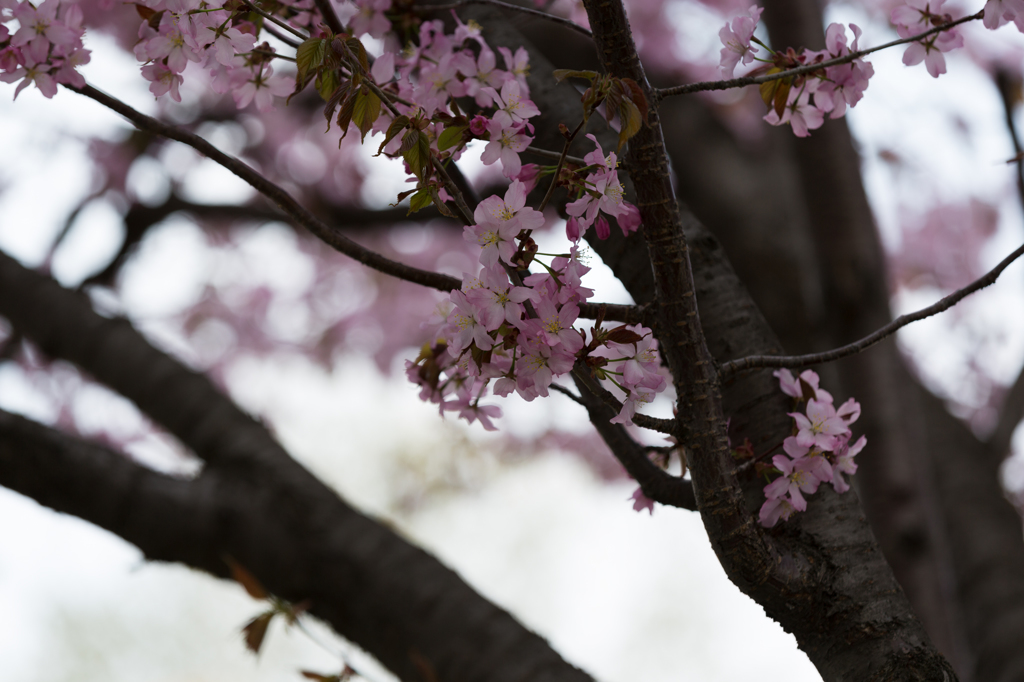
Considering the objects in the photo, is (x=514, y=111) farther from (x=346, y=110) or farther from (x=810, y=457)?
(x=810, y=457)

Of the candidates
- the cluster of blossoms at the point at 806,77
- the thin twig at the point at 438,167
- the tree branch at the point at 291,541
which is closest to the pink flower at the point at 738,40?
the cluster of blossoms at the point at 806,77

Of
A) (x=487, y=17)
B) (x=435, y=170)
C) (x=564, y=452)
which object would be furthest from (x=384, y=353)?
(x=435, y=170)

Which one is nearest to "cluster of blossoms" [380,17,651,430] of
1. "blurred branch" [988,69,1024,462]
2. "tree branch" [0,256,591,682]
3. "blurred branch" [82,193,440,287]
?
"tree branch" [0,256,591,682]

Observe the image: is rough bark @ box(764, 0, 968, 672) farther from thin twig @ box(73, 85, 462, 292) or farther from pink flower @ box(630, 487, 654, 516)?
thin twig @ box(73, 85, 462, 292)

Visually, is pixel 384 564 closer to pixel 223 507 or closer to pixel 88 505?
pixel 223 507

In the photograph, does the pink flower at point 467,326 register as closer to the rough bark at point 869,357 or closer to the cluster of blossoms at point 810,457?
the cluster of blossoms at point 810,457

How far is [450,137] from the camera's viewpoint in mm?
734

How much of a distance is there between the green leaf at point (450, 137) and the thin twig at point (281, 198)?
0.15 m

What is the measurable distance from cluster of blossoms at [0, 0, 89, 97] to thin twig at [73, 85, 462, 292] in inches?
0.9

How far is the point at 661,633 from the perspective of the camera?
11.3 m

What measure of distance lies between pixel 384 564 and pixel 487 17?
1184 mm

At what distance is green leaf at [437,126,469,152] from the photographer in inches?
28.8

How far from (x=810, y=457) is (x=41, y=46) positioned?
1090mm

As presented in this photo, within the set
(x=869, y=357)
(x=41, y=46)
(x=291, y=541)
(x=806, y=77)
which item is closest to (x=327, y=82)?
(x=41, y=46)
